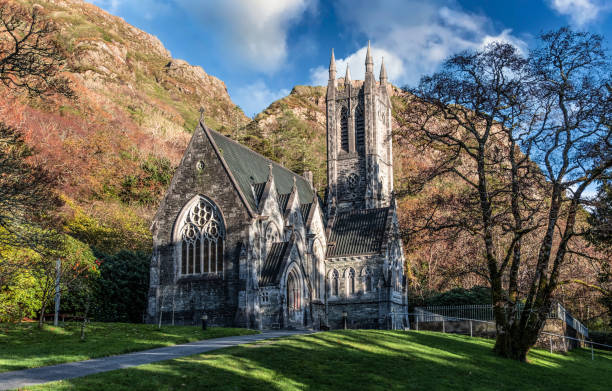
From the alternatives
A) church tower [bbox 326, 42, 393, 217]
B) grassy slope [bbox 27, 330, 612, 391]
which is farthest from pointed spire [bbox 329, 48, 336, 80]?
grassy slope [bbox 27, 330, 612, 391]

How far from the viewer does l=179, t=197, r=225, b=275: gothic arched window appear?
31.1m

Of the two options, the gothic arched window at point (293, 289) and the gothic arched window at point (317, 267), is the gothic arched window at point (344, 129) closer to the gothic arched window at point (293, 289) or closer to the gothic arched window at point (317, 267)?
the gothic arched window at point (317, 267)

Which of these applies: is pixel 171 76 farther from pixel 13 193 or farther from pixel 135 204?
pixel 13 193

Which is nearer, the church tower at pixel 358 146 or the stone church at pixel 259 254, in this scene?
the stone church at pixel 259 254

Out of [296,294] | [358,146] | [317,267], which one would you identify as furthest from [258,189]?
[358,146]

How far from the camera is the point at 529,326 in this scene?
2038cm

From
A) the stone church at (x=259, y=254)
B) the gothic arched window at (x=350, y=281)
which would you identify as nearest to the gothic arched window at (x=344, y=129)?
the stone church at (x=259, y=254)

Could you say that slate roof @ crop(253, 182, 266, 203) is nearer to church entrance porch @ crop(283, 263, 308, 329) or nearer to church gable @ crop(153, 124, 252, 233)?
church gable @ crop(153, 124, 252, 233)

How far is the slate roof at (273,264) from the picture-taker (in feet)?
98.3

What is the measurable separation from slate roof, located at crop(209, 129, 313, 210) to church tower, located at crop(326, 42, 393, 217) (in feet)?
23.1

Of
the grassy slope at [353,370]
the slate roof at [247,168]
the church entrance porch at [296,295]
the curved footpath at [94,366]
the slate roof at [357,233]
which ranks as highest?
the slate roof at [247,168]

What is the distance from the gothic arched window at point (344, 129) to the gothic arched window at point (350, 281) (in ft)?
50.3

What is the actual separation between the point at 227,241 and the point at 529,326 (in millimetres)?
16360

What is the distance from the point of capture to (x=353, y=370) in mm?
15492
